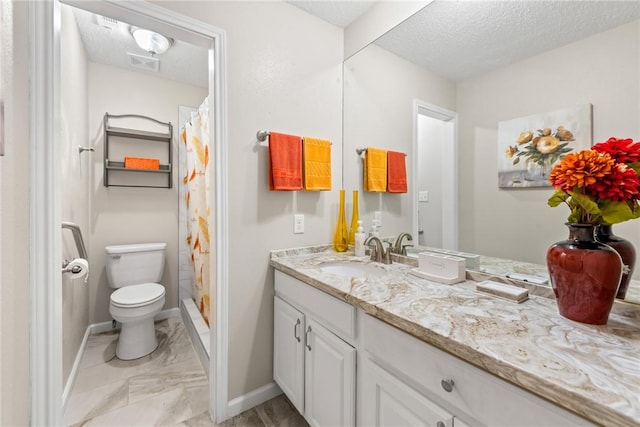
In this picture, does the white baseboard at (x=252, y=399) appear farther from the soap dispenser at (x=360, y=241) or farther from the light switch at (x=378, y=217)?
the light switch at (x=378, y=217)

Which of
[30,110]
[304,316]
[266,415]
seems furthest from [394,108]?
[266,415]

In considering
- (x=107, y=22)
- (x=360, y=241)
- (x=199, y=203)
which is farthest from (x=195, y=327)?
(x=107, y=22)

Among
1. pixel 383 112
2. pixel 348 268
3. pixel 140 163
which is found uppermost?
pixel 383 112

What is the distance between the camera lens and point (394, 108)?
1664 mm

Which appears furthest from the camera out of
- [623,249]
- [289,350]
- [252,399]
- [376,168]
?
[376,168]

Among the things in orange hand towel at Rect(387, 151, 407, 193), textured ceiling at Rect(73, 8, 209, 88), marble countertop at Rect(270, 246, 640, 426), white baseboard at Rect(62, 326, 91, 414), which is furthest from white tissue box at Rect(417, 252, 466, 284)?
textured ceiling at Rect(73, 8, 209, 88)

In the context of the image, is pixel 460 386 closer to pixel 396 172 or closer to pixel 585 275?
pixel 585 275

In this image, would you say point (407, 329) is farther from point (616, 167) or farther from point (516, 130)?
point (516, 130)

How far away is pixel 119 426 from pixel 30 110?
→ 5.14 ft

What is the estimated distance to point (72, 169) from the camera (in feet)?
5.84

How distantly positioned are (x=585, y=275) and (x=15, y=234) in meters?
1.72

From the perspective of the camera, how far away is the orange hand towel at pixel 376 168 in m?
1.78

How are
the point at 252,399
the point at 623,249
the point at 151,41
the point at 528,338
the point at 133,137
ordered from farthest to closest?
the point at 133,137
the point at 151,41
the point at 252,399
the point at 623,249
the point at 528,338

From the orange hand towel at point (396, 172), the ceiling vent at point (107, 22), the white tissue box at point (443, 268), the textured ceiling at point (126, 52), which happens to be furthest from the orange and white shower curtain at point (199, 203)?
the white tissue box at point (443, 268)
